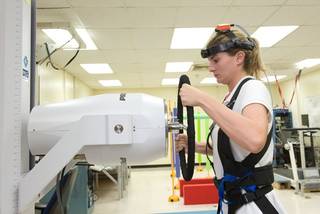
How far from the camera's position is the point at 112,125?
947mm

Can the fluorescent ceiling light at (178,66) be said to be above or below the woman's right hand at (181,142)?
above

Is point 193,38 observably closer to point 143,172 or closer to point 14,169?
point 14,169

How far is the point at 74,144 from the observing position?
919mm

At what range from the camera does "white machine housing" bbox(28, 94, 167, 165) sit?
0.95m

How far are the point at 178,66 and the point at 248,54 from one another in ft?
15.9

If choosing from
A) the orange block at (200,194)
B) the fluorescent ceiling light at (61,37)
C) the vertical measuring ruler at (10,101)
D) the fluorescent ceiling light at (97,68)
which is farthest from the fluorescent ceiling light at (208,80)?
the vertical measuring ruler at (10,101)

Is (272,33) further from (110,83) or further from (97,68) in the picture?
(110,83)

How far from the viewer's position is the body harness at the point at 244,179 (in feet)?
3.31

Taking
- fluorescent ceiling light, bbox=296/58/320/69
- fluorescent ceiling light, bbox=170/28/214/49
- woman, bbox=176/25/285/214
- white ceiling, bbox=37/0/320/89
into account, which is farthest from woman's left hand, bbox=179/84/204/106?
fluorescent ceiling light, bbox=296/58/320/69

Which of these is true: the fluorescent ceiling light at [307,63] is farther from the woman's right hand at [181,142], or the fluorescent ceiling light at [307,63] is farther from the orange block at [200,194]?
the woman's right hand at [181,142]

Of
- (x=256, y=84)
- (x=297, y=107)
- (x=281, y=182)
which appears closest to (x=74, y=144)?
(x=256, y=84)

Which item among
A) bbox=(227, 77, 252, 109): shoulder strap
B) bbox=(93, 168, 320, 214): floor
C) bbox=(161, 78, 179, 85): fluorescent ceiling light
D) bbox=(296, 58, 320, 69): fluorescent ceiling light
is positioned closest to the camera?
bbox=(227, 77, 252, 109): shoulder strap

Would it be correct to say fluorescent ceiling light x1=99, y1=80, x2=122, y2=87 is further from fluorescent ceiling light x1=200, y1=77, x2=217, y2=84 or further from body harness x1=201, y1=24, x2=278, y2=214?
body harness x1=201, y1=24, x2=278, y2=214

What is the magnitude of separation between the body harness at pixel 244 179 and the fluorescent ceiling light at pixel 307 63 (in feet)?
18.6
